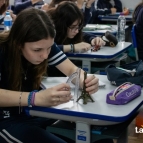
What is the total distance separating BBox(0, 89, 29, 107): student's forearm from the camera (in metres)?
1.46

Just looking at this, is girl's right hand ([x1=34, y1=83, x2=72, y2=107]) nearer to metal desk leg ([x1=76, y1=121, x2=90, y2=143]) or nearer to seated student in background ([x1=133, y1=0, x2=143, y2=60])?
metal desk leg ([x1=76, y1=121, x2=90, y2=143])

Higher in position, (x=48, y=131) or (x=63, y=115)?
(x=63, y=115)

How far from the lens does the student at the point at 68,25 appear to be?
2582mm

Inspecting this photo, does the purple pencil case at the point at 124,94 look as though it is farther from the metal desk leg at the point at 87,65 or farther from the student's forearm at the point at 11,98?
the metal desk leg at the point at 87,65

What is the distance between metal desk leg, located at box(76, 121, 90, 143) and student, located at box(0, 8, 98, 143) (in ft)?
0.37

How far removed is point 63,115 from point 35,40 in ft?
1.21

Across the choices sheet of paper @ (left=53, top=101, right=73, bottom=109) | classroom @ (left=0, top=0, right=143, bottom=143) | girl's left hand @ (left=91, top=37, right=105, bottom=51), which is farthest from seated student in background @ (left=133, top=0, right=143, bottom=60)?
sheet of paper @ (left=53, top=101, right=73, bottom=109)

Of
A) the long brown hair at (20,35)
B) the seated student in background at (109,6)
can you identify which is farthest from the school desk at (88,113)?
the seated student in background at (109,6)

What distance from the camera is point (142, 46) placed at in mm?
3570

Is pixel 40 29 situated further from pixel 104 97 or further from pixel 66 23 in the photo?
pixel 66 23

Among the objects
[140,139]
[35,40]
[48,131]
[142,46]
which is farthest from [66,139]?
[142,46]

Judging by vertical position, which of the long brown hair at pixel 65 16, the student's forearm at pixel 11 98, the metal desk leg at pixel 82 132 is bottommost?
the metal desk leg at pixel 82 132

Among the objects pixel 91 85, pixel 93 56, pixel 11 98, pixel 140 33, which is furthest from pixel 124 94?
pixel 140 33

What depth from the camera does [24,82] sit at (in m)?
1.68
